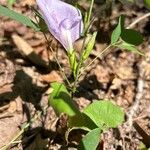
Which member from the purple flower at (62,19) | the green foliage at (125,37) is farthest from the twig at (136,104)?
the purple flower at (62,19)

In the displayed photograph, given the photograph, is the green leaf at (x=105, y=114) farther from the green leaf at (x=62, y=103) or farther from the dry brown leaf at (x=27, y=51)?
the dry brown leaf at (x=27, y=51)

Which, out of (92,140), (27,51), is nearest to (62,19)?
(92,140)

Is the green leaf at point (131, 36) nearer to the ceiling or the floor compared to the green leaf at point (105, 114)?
nearer to the ceiling

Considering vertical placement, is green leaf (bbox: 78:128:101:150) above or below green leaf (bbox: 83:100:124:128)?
below

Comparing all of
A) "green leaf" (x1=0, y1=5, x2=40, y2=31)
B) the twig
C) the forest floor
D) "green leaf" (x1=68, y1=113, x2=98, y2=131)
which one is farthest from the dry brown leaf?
"green leaf" (x1=68, y1=113, x2=98, y2=131)

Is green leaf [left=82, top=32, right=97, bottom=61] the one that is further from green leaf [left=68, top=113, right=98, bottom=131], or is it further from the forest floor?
the forest floor

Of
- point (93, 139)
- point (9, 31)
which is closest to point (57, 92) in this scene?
point (93, 139)

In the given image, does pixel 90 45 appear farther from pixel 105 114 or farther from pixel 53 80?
pixel 53 80
